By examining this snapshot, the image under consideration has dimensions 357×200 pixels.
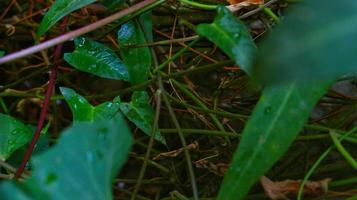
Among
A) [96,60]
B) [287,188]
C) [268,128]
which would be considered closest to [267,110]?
[268,128]

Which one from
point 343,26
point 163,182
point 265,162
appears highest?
point 343,26

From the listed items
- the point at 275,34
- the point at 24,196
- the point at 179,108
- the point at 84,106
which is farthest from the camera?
the point at 179,108

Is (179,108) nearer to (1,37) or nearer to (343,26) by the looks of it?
(1,37)

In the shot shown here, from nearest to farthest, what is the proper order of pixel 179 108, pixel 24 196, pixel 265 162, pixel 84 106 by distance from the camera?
pixel 24 196 → pixel 265 162 → pixel 84 106 → pixel 179 108

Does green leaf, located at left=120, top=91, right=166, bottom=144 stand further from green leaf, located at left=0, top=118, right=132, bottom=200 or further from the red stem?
green leaf, located at left=0, top=118, right=132, bottom=200

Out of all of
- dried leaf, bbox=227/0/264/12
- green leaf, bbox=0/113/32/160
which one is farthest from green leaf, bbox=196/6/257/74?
green leaf, bbox=0/113/32/160

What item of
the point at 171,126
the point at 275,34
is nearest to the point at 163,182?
the point at 171,126

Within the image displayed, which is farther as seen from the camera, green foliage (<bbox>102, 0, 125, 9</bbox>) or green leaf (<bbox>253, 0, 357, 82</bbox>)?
green foliage (<bbox>102, 0, 125, 9</bbox>)

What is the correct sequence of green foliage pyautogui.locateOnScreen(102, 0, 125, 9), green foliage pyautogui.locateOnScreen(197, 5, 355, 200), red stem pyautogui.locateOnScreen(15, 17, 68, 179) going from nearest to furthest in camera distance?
green foliage pyautogui.locateOnScreen(197, 5, 355, 200), red stem pyautogui.locateOnScreen(15, 17, 68, 179), green foliage pyautogui.locateOnScreen(102, 0, 125, 9)
